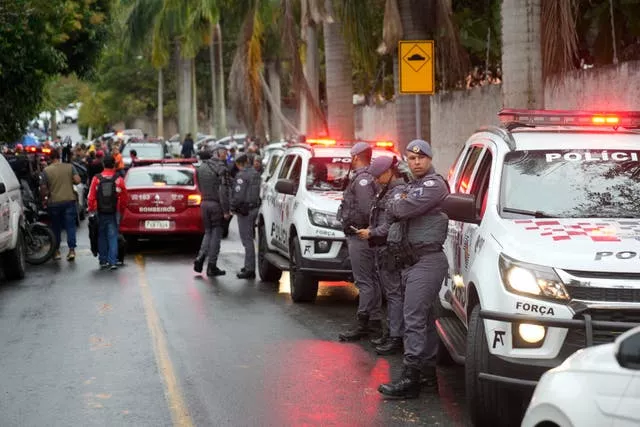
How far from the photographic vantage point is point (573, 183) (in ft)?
29.1

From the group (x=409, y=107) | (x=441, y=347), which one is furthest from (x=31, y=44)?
(x=441, y=347)

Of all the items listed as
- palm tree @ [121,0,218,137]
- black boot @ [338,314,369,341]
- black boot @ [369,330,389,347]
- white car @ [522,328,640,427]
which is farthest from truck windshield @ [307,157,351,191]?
palm tree @ [121,0,218,137]

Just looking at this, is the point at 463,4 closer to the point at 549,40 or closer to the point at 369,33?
the point at 369,33

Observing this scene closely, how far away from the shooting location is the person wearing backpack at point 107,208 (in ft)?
61.3

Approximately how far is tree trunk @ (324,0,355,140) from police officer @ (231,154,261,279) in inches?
304

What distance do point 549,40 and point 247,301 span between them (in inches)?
193

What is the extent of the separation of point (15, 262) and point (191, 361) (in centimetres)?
752

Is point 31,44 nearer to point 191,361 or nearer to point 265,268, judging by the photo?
point 265,268

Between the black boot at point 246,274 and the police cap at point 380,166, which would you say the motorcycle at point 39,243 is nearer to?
the black boot at point 246,274

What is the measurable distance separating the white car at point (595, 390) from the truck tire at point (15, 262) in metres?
13.2

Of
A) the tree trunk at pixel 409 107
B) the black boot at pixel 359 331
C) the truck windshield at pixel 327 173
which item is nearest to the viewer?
the black boot at pixel 359 331

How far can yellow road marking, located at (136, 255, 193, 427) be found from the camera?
8570mm

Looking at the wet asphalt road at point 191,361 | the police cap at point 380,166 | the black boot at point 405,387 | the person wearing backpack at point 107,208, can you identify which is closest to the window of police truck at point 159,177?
the person wearing backpack at point 107,208

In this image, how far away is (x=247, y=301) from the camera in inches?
586
